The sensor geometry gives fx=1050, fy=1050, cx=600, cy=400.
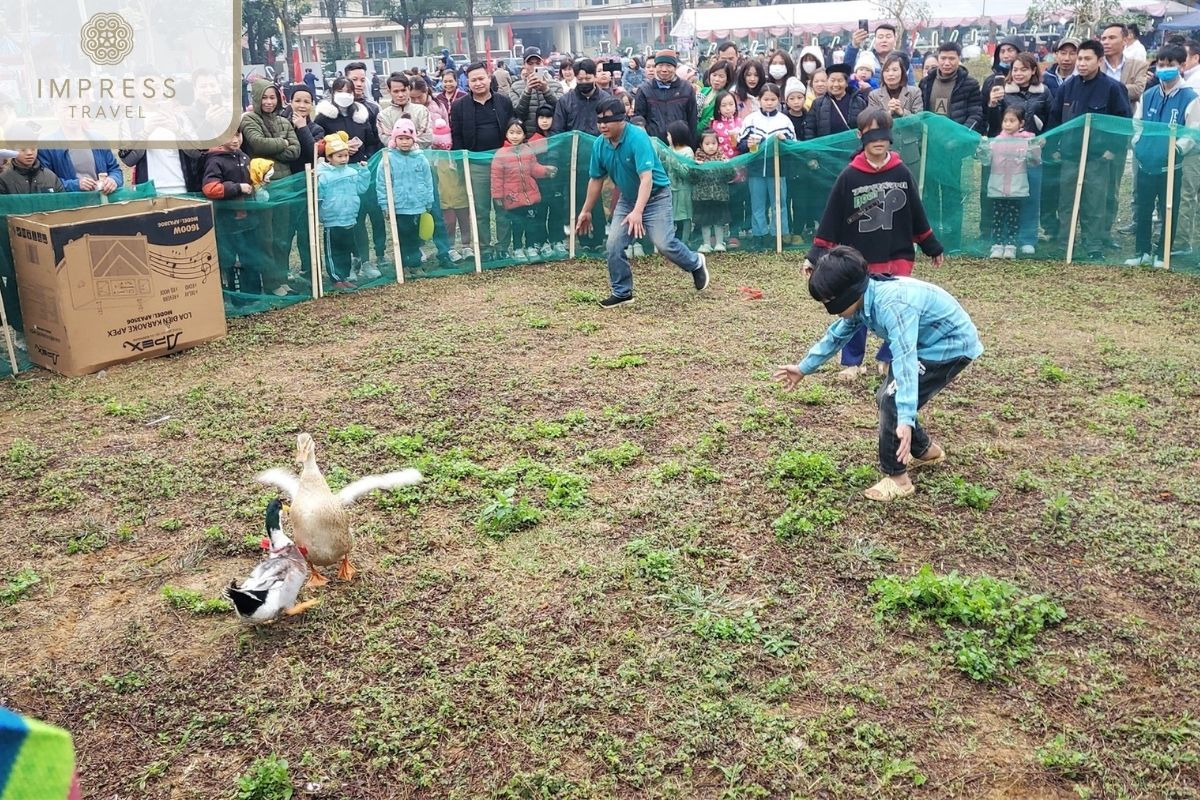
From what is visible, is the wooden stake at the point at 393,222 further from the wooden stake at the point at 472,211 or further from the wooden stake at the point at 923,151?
the wooden stake at the point at 923,151

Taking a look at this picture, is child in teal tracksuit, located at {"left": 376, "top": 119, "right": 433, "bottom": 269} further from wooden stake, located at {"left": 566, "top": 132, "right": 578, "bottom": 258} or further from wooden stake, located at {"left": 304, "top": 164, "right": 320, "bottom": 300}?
wooden stake, located at {"left": 566, "top": 132, "right": 578, "bottom": 258}

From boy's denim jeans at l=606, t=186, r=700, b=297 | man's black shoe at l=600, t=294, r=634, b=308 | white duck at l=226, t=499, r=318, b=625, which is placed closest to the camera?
white duck at l=226, t=499, r=318, b=625

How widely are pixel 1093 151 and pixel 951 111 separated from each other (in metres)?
1.64

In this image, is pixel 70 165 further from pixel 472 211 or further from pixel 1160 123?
pixel 1160 123

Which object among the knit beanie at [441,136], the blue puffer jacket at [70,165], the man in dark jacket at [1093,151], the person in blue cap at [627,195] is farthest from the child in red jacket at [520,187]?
the man in dark jacket at [1093,151]

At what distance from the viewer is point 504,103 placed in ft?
37.0

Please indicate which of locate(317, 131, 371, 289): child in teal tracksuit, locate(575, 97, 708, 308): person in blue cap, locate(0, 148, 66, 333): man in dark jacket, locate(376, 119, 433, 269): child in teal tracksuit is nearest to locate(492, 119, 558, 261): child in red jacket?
locate(376, 119, 433, 269): child in teal tracksuit

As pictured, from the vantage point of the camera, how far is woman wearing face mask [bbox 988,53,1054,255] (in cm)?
1050

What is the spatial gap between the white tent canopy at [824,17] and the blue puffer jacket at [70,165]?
42328mm

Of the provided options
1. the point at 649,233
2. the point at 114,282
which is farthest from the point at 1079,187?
the point at 114,282

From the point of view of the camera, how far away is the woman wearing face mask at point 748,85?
11.8 metres

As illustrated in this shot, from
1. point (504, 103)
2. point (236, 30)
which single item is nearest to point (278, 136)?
point (504, 103)

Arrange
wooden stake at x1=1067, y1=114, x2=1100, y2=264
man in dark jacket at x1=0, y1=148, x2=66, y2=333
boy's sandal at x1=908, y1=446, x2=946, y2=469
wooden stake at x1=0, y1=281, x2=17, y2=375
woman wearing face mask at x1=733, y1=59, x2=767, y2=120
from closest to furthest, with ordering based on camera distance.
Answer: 1. boy's sandal at x1=908, y1=446, x2=946, y2=469
2. wooden stake at x1=0, y1=281, x2=17, y2=375
3. man in dark jacket at x1=0, y1=148, x2=66, y2=333
4. wooden stake at x1=1067, y1=114, x2=1100, y2=264
5. woman wearing face mask at x1=733, y1=59, x2=767, y2=120

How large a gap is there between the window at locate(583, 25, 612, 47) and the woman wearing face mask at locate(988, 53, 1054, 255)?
92127mm
